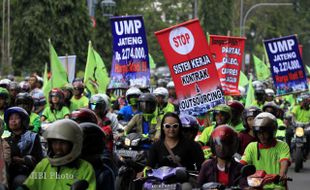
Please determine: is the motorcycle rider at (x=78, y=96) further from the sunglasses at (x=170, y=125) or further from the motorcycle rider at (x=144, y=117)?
the sunglasses at (x=170, y=125)

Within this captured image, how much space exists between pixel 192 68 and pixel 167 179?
634 centimetres

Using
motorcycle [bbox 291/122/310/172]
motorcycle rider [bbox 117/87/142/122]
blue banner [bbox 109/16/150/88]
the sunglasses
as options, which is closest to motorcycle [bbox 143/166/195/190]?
the sunglasses

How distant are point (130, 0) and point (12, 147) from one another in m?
56.9

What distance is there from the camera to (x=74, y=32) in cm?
4650

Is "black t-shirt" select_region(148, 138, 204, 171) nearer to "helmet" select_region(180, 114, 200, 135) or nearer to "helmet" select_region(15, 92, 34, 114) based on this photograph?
"helmet" select_region(180, 114, 200, 135)

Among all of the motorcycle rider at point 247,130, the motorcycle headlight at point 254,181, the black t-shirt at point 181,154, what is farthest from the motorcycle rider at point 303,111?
the motorcycle headlight at point 254,181

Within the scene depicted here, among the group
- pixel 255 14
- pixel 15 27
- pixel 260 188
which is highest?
pixel 255 14

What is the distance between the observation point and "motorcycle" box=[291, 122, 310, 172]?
21.4m

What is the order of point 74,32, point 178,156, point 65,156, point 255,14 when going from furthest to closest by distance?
point 255,14 < point 74,32 < point 178,156 < point 65,156

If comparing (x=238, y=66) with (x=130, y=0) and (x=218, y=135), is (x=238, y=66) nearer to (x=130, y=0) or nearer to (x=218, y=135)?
(x=218, y=135)

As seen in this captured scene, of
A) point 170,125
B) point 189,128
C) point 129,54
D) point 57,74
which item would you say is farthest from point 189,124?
point 57,74

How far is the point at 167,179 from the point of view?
9773 millimetres

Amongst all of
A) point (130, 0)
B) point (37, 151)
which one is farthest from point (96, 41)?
point (37, 151)

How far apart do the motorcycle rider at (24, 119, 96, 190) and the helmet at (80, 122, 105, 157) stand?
22.1 inches
